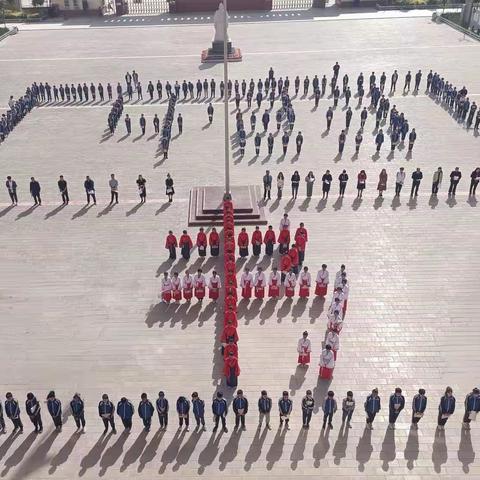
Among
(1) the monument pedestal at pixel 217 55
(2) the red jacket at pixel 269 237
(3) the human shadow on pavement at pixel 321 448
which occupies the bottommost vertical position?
(3) the human shadow on pavement at pixel 321 448

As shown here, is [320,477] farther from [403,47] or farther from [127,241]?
[403,47]

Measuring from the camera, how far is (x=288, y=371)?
11.9 meters

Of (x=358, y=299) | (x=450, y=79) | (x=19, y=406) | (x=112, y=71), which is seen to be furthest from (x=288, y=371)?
(x=112, y=71)

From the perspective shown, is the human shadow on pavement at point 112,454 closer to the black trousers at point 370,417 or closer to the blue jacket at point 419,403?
the black trousers at point 370,417

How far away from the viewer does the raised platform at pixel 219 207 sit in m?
17.5

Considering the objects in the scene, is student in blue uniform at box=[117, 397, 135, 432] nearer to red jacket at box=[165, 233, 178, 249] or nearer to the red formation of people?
the red formation of people

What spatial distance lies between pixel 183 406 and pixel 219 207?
8.47 m

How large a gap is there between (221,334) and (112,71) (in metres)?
25.4

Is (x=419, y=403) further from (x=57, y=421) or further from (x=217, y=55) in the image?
(x=217, y=55)

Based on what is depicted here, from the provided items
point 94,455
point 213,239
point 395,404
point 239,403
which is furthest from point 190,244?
point 395,404

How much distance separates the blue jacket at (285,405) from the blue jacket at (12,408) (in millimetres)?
4759

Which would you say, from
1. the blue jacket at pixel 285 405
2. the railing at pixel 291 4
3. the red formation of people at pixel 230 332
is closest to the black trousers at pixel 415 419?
the blue jacket at pixel 285 405

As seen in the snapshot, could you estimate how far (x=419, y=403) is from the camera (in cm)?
1027

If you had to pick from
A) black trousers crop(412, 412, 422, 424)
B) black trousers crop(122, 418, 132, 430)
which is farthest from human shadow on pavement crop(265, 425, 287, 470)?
black trousers crop(122, 418, 132, 430)
